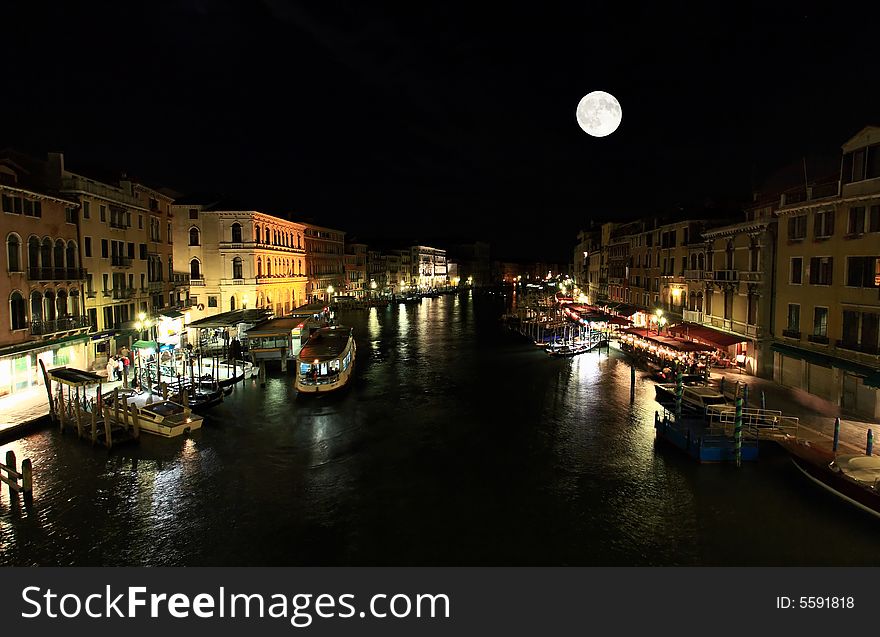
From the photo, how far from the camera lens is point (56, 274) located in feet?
97.4

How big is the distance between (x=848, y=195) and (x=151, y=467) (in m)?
32.0

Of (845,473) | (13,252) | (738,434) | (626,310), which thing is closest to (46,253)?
(13,252)

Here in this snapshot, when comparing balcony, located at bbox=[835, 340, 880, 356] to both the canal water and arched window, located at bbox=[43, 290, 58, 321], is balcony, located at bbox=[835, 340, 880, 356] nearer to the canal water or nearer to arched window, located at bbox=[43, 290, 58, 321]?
the canal water

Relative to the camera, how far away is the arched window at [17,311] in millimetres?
26500

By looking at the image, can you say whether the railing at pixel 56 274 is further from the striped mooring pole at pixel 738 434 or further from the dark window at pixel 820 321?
the dark window at pixel 820 321

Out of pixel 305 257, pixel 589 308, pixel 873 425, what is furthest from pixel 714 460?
pixel 305 257

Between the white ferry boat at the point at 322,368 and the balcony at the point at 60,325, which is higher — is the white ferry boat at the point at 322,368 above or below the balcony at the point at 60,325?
below

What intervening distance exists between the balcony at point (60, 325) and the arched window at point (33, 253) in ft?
8.84

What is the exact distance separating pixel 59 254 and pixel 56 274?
1.55 meters

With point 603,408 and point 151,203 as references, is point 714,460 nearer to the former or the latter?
point 603,408

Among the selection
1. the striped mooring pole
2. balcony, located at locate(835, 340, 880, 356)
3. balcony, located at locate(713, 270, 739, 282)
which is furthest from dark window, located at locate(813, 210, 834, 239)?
the striped mooring pole

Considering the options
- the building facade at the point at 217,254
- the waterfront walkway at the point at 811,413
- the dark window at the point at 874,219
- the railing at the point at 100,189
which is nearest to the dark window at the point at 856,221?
the dark window at the point at 874,219

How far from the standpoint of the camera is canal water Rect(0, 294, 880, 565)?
14453 mm
